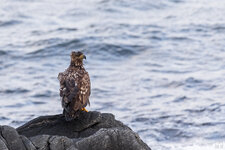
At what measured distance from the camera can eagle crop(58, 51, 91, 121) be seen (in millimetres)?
8070

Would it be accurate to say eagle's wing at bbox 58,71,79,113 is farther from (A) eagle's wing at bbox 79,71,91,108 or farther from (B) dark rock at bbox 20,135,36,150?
(B) dark rock at bbox 20,135,36,150

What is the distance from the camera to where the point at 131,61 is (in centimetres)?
1919

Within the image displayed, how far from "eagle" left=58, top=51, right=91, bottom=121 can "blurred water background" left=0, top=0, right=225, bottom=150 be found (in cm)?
352

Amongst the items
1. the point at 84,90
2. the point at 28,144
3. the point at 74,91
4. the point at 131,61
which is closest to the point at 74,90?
the point at 74,91

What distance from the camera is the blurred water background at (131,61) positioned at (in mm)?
13609

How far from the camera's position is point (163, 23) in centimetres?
2330

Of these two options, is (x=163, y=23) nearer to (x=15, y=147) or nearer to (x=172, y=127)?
(x=172, y=127)

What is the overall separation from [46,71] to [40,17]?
6.84 metres

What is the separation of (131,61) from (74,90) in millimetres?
10946

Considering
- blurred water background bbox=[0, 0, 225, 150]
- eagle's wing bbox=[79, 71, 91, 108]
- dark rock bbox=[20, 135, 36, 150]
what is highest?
eagle's wing bbox=[79, 71, 91, 108]

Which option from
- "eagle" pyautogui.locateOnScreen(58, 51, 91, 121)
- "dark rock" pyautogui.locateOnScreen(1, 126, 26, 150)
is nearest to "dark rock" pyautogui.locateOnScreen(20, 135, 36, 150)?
"dark rock" pyautogui.locateOnScreen(1, 126, 26, 150)

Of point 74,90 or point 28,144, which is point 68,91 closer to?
point 74,90

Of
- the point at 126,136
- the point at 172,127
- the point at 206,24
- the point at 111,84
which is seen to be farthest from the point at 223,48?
the point at 126,136

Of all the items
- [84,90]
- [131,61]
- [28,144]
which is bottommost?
[131,61]
